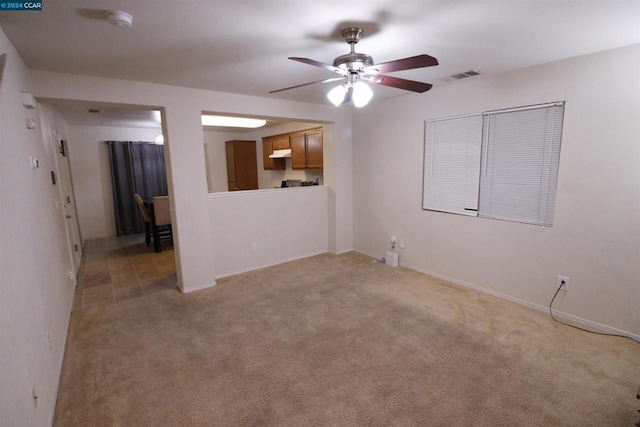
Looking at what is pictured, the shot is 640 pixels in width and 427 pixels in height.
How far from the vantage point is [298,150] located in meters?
6.08

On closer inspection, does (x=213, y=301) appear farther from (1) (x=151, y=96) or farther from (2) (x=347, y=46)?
(2) (x=347, y=46)

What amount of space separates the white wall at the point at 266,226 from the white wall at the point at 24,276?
1684 millimetres

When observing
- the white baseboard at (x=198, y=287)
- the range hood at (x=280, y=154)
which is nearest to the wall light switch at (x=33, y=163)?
the white baseboard at (x=198, y=287)

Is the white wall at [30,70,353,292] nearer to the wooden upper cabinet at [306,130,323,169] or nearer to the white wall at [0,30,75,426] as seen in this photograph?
the white wall at [0,30,75,426]

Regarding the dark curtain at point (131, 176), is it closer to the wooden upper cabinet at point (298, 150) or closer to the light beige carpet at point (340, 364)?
the wooden upper cabinet at point (298, 150)

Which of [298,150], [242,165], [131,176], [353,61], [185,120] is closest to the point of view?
[353,61]

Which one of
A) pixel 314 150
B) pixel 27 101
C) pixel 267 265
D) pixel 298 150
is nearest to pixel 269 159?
pixel 298 150

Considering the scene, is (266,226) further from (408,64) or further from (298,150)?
(408,64)

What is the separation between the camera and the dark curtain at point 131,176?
20.8 ft

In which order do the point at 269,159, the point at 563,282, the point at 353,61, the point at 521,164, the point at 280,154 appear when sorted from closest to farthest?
1. the point at 353,61
2. the point at 563,282
3. the point at 521,164
4. the point at 280,154
5. the point at 269,159

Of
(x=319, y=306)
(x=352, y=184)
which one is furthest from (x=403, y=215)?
(x=319, y=306)

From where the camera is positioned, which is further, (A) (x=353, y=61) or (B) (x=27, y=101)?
(B) (x=27, y=101)

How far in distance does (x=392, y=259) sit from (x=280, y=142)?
373cm

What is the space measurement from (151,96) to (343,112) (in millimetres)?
2640
